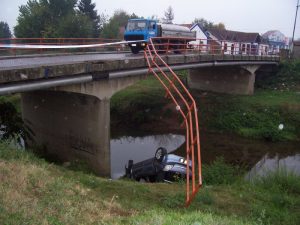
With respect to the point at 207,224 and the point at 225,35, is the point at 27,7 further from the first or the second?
the point at 207,224

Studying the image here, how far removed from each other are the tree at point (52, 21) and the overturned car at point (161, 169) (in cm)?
3599

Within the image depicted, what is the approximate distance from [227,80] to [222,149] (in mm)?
11169

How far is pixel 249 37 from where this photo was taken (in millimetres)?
56406

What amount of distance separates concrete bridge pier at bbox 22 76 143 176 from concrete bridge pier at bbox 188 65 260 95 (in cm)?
1499

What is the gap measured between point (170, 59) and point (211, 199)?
36.9 feet

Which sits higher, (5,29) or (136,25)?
(5,29)

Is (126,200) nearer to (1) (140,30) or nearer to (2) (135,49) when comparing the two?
(2) (135,49)

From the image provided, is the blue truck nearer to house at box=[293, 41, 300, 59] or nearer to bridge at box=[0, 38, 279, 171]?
bridge at box=[0, 38, 279, 171]

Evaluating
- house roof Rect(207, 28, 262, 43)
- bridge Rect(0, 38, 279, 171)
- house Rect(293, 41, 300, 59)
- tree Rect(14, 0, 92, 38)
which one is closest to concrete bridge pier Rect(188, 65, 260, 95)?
house Rect(293, 41, 300, 59)

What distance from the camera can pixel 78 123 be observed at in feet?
53.0

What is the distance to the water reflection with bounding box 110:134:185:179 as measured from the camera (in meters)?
17.8

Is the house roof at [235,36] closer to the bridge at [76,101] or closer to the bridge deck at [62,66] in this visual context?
the bridge deck at [62,66]

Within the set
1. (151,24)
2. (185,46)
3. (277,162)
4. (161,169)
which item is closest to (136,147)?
(151,24)

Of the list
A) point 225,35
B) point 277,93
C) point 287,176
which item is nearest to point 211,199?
point 287,176
